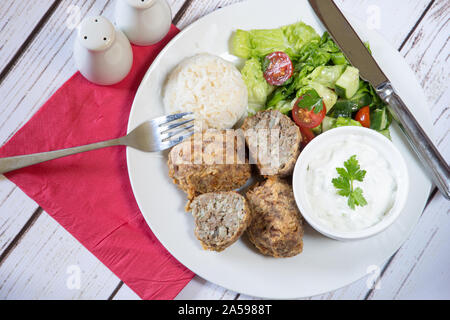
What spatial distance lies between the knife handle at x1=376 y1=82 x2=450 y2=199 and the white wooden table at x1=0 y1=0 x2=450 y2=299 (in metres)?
0.51

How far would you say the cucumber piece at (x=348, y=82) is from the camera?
2939mm

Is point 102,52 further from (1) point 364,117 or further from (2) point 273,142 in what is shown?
(1) point 364,117

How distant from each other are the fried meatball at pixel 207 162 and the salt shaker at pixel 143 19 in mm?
844

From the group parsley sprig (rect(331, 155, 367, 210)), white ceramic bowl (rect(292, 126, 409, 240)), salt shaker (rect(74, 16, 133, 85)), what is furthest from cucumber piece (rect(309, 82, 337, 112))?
salt shaker (rect(74, 16, 133, 85))

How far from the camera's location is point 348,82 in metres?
2.94

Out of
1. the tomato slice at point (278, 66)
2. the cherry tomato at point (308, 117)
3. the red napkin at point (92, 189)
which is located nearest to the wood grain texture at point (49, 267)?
the red napkin at point (92, 189)

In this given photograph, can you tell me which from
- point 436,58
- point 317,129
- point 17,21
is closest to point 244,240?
point 317,129

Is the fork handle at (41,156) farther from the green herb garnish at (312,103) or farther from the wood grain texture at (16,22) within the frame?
the green herb garnish at (312,103)

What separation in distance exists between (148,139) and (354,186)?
1516 mm

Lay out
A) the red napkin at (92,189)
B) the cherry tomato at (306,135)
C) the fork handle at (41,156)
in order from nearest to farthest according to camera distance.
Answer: the fork handle at (41,156) < the cherry tomato at (306,135) < the red napkin at (92,189)

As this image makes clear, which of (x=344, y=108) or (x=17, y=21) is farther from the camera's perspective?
(x=17, y=21)

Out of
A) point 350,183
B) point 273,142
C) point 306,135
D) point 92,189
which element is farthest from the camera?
point 92,189

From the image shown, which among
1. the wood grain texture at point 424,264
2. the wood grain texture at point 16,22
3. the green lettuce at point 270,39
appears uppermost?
the wood grain texture at point 16,22

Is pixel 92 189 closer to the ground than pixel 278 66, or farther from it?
closer to the ground
